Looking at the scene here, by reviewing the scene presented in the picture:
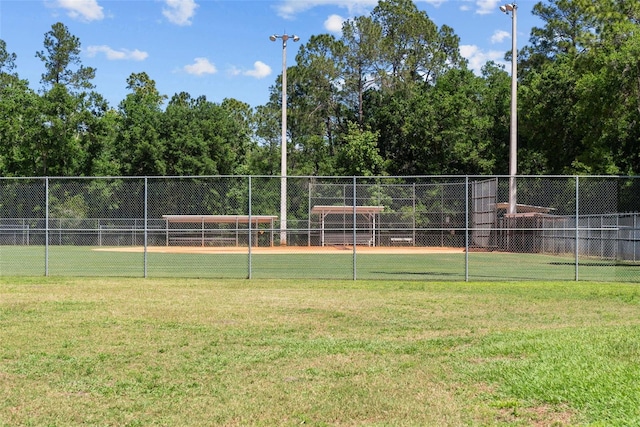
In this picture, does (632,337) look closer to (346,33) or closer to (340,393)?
(340,393)

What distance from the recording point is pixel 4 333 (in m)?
9.06

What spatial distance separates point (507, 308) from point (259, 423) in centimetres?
737

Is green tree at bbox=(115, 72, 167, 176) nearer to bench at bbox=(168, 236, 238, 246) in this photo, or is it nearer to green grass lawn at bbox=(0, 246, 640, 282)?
bench at bbox=(168, 236, 238, 246)

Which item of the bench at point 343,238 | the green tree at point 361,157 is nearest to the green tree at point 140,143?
the green tree at point 361,157

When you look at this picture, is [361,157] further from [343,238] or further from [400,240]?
[400,240]

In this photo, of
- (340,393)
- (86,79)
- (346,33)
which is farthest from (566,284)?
(86,79)

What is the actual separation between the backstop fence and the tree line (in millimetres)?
6384

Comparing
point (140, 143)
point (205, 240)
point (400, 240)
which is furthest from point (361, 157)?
point (400, 240)

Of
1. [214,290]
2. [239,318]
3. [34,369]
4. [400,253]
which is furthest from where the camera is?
[400,253]

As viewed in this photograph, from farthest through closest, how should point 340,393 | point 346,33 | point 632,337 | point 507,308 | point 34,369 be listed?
1. point 346,33
2. point 507,308
3. point 632,337
4. point 34,369
5. point 340,393

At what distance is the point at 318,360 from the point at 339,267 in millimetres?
14417

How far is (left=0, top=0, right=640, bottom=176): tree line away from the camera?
48812 millimetres

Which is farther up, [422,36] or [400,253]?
[422,36]

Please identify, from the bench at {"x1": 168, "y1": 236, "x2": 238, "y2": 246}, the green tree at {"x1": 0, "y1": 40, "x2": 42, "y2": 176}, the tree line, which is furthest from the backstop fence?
the green tree at {"x1": 0, "y1": 40, "x2": 42, "y2": 176}
